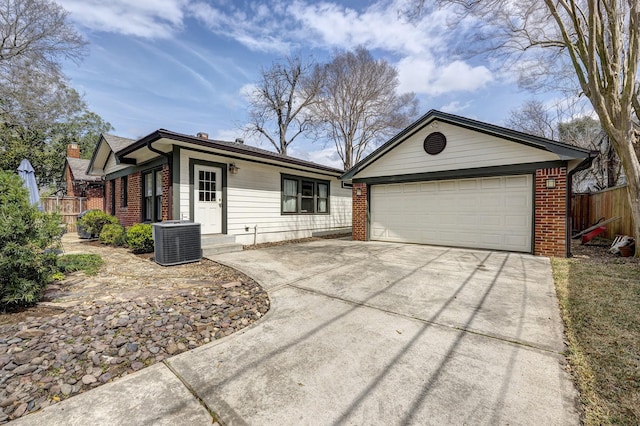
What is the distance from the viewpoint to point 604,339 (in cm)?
249

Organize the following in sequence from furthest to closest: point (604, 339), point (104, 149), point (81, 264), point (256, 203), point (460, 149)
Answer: point (104, 149)
point (256, 203)
point (460, 149)
point (81, 264)
point (604, 339)

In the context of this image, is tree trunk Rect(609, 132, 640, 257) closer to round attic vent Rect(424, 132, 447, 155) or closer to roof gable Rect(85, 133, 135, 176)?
round attic vent Rect(424, 132, 447, 155)

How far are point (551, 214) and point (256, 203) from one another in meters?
7.73

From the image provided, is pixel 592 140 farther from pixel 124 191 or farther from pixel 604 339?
pixel 124 191

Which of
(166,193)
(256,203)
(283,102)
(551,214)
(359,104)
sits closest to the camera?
(551,214)

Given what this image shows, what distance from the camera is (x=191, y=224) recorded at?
5898 millimetres

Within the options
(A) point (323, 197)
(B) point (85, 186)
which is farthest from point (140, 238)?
(B) point (85, 186)

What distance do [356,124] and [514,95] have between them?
9.64m

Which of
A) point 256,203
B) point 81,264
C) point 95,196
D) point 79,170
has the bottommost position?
point 81,264

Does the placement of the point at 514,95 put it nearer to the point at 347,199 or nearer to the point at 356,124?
the point at 347,199

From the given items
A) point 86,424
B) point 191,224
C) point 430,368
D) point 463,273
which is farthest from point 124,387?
point 463,273

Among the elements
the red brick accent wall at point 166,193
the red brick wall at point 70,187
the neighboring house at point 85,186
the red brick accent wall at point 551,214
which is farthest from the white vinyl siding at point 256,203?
the red brick wall at point 70,187

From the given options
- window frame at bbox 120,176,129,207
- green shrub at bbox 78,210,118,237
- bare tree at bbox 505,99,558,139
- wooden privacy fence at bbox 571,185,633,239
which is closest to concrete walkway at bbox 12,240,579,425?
wooden privacy fence at bbox 571,185,633,239

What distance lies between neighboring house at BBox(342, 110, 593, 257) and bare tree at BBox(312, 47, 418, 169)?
1114cm
